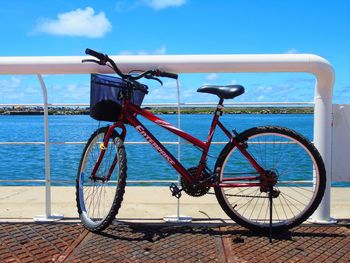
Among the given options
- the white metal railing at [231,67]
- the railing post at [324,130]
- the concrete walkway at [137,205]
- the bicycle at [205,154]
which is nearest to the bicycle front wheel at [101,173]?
the bicycle at [205,154]

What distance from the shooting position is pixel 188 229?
355 centimetres

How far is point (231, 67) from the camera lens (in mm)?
3498

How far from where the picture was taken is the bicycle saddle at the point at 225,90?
10.8 feet

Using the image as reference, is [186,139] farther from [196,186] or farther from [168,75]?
[168,75]

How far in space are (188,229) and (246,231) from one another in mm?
484

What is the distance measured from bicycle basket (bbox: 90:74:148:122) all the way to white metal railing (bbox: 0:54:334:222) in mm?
226

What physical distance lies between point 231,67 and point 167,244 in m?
1.52

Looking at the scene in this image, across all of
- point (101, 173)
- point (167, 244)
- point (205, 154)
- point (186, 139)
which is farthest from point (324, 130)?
point (101, 173)

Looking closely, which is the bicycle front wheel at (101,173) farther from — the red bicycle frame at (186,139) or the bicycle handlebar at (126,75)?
the bicycle handlebar at (126,75)

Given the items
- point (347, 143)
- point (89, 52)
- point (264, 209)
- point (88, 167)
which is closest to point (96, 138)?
point (88, 167)

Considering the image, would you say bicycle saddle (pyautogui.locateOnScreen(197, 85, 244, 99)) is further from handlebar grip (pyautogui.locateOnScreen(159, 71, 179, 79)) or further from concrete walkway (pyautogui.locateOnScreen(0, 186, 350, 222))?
concrete walkway (pyautogui.locateOnScreen(0, 186, 350, 222))

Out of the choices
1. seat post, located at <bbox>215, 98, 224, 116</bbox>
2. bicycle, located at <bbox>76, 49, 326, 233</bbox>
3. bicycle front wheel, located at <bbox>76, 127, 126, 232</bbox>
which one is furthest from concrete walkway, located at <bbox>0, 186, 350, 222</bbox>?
seat post, located at <bbox>215, 98, 224, 116</bbox>

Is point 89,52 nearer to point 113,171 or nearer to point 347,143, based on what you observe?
point 113,171

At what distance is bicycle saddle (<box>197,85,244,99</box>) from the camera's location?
3.28 meters
